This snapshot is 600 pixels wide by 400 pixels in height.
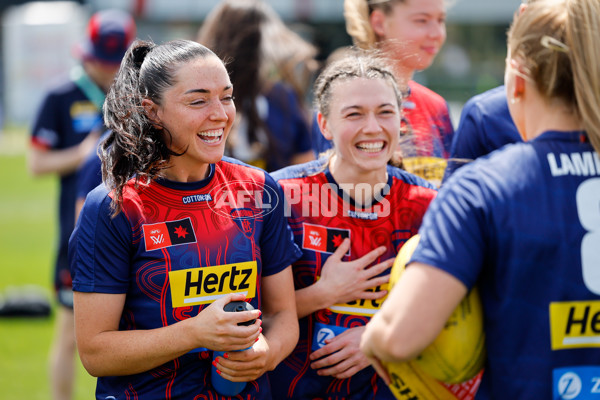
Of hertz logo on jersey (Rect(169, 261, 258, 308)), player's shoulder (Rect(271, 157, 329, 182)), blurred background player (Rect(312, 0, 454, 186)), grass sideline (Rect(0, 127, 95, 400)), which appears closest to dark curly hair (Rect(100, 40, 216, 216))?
hertz logo on jersey (Rect(169, 261, 258, 308))

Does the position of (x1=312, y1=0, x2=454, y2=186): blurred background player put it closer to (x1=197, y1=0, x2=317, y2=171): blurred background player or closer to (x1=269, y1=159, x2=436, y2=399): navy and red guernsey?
(x1=269, y1=159, x2=436, y2=399): navy and red guernsey

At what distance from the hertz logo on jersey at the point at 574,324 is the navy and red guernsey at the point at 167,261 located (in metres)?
1.05

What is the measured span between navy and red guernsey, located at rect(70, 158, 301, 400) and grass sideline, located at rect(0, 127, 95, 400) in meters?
3.27

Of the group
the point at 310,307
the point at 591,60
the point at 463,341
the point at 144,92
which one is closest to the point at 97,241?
the point at 144,92

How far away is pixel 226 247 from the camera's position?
2.46m

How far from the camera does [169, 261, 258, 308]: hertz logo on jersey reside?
2.38 m

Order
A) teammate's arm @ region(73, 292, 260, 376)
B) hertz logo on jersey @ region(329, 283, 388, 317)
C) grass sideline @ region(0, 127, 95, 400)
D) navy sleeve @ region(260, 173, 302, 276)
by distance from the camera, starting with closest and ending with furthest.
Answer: teammate's arm @ region(73, 292, 260, 376) < navy sleeve @ region(260, 173, 302, 276) < hertz logo on jersey @ region(329, 283, 388, 317) < grass sideline @ region(0, 127, 95, 400)

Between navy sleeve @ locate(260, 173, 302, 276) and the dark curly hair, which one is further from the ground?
the dark curly hair

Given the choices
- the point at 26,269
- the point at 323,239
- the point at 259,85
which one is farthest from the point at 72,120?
the point at 26,269

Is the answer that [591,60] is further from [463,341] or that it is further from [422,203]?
[422,203]

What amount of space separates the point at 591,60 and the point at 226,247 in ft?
4.27

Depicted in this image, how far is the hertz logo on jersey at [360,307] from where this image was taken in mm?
2729

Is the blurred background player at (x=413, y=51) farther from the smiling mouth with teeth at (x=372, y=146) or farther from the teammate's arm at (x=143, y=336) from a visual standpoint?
the teammate's arm at (x=143, y=336)

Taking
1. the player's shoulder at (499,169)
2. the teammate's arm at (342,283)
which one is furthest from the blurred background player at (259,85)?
the player's shoulder at (499,169)
